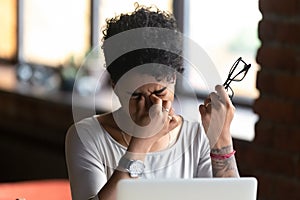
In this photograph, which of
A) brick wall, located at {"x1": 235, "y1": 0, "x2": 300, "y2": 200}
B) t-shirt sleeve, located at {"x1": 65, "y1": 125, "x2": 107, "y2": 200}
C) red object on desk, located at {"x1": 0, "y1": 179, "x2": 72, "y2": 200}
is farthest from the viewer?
brick wall, located at {"x1": 235, "y1": 0, "x2": 300, "y2": 200}

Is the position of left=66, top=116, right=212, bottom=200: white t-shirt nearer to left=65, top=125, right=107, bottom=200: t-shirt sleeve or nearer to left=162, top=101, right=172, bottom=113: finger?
left=65, top=125, right=107, bottom=200: t-shirt sleeve

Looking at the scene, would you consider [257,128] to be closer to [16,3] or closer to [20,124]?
[20,124]

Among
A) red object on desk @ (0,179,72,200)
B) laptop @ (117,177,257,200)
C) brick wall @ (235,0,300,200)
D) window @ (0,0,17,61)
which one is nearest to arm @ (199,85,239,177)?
laptop @ (117,177,257,200)

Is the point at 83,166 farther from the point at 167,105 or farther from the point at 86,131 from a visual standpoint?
the point at 167,105

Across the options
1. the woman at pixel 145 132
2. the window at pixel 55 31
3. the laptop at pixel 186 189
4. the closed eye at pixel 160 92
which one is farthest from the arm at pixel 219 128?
the window at pixel 55 31

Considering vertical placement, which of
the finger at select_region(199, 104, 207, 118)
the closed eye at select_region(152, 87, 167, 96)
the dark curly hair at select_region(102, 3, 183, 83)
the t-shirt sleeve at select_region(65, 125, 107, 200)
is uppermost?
the dark curly hair at select_region(102, 3, 183, 83)

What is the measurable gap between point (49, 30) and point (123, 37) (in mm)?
2710

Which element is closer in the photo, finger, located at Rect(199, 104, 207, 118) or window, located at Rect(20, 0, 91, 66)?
finger, located at Rect(199, 104, 207, 118)

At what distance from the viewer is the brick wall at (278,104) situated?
2838 mm

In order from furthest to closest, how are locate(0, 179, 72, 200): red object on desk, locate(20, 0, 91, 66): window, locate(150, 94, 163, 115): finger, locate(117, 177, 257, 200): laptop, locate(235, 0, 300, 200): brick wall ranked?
locate(20, 0, 91, 66): window
locate(235, 0, 300, 200): brick wall
locate(0, 179, 72, 200): red object on desk
locate(150, 94, 163, 115): finger
locate(117, 177, 257, 200): laptop

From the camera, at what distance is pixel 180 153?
1.96 metres

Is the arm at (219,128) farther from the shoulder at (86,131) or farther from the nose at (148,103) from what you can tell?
the shoulder at (86,131)

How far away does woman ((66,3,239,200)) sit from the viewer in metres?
1.78

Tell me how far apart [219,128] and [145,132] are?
0.19m
